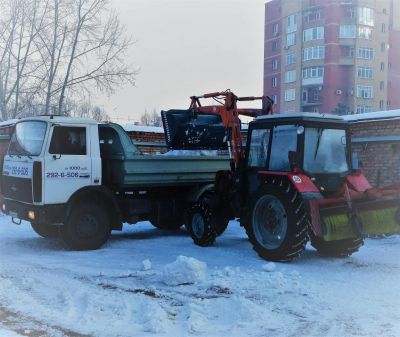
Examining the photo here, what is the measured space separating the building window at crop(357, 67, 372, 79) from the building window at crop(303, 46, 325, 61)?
4797 millimetres

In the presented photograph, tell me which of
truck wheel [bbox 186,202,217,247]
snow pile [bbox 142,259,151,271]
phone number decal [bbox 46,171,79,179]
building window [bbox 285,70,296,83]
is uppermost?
building window [bbox 285,70,296,83]

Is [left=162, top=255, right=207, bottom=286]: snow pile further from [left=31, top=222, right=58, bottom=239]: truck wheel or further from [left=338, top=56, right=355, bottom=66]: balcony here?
[left=338, top=56, right=355, bottom=66]: balcony

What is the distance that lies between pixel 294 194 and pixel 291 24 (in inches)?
2440

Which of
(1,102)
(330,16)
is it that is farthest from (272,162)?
(330,16)

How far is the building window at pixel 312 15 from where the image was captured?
63.5 metres

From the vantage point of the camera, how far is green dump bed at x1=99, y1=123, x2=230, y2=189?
31.9 ft

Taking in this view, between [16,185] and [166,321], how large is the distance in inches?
203

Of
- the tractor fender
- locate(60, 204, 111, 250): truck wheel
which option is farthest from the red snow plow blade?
locate(60, 204, 111, 250): truck wheel

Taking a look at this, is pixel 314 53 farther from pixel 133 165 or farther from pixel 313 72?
pixel 133 165

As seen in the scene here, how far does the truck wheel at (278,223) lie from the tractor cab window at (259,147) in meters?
0.75

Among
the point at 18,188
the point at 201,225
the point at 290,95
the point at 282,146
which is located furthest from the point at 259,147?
the point at 290,95

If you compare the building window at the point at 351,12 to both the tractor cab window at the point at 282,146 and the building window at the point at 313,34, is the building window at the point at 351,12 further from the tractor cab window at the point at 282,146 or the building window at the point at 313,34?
the tractor cab window at the point at 282,146

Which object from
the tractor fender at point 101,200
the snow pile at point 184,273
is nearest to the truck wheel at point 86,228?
the tractor fender at point 101,200

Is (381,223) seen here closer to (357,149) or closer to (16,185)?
(357,149)
